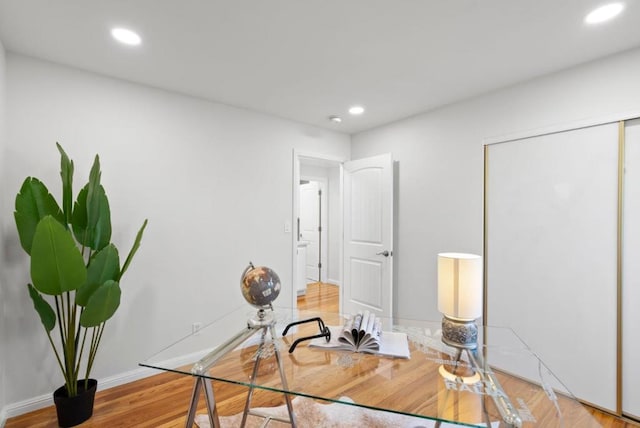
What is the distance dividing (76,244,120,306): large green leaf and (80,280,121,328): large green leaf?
80 mm

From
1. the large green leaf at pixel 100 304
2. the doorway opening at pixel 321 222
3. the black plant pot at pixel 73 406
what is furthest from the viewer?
the doorway opening at pixel 321 222

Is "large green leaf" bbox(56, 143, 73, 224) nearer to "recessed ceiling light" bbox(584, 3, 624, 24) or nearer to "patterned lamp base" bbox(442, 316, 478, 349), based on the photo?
"patterned lamp base" bbox(442, 316, 478, 349)

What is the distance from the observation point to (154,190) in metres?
2.56

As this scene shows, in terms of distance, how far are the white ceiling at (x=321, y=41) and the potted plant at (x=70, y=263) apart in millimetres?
748

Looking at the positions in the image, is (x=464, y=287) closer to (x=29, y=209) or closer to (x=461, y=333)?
(x=461, y=333)

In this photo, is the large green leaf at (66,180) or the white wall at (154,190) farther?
the white wall at (154,190)

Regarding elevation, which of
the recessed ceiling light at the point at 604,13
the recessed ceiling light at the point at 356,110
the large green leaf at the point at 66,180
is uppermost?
the recessed ceiling light at the point at 604,13

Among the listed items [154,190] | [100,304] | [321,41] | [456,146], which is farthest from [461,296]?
[154,190]

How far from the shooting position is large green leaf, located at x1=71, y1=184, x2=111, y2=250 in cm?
195

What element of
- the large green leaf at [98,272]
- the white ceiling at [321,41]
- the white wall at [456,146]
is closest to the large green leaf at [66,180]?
the large green leaf at [98,272]

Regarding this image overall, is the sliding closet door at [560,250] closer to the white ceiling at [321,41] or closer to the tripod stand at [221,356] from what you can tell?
the white ceiling at [321,41]

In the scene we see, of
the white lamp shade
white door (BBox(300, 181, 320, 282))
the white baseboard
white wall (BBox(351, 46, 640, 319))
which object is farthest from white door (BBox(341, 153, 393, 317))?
white door (BBox(300, 181, 320, 282))

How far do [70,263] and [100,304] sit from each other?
11.4 inches

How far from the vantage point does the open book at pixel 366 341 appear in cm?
141
